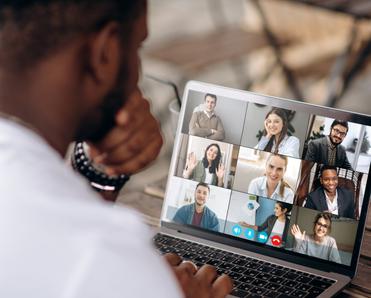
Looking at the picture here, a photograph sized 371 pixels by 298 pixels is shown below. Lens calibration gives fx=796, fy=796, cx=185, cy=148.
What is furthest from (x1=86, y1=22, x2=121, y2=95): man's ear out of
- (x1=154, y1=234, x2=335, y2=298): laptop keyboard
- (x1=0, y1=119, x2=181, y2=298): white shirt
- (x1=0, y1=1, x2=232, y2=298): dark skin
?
(x1=154, y1=234, x2=335, y2=298): laptop keyboard

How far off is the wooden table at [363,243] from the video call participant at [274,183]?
6.5 inches

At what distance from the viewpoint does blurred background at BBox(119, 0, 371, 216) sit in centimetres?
325

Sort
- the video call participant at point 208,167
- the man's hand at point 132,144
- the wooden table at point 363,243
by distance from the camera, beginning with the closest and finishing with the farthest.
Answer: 1. the man's hand at point 132,144
2. the wooden table at point 363,243
3. the video call participant at point 208,167

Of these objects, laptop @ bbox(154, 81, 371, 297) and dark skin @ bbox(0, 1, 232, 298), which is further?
laptop @ bbox(154, 81, 371, 297)

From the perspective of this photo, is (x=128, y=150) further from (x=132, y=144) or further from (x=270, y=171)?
(x=270, y=171)

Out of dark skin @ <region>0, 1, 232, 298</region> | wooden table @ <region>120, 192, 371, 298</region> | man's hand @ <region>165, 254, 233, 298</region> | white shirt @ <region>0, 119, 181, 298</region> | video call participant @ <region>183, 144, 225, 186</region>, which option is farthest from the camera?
video call participant @ <region>183, 144, 225, 186</region>

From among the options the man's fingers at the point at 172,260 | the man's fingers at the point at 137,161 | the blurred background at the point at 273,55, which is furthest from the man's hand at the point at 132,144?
the blurred background at the point at 273,55

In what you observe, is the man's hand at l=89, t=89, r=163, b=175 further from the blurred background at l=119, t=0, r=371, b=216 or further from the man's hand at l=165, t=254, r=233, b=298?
the blurred background at l=119, t=0, r=371, b=216

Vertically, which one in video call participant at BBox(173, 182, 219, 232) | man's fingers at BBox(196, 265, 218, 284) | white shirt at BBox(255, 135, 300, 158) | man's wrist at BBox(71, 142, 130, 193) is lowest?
man's fingers at BBox(196, 265, 218, 284)

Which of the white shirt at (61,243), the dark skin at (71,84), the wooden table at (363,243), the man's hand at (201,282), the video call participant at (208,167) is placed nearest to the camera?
the white shirt at (61,243)

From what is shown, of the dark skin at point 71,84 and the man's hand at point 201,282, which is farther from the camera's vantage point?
the man's hand at point 201,282

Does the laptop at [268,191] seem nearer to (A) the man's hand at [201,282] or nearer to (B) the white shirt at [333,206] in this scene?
(B) the white shirt at [333,206]

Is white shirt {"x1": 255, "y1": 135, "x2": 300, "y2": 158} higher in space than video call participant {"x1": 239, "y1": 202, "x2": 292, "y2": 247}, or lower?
higher

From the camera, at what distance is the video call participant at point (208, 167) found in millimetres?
1357
